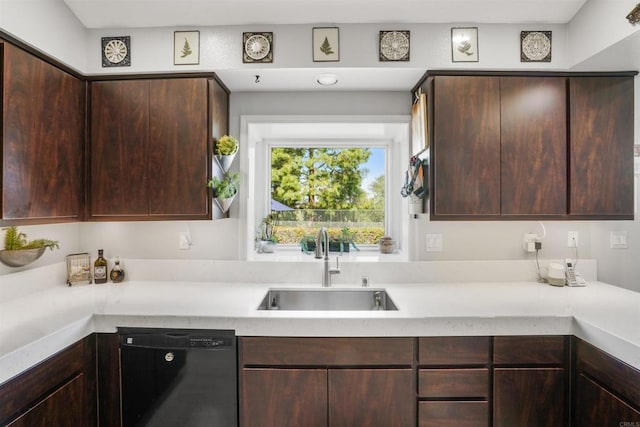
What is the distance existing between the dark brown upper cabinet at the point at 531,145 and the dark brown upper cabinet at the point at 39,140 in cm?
200

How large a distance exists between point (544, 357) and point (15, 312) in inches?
96.7

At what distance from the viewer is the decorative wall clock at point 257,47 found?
1834mm

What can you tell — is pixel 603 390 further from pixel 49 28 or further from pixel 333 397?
pixel 49 28

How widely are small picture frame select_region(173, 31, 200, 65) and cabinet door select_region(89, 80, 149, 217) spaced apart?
0.24m

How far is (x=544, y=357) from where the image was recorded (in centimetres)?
150

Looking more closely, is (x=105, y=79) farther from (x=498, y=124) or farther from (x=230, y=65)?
(x=498, y=124)

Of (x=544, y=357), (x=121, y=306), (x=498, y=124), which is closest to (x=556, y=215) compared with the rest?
(x=498, y=124)

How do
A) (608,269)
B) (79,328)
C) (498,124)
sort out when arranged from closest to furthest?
(79,328), (498,124), (608,269)

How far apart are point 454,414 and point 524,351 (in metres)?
0.43

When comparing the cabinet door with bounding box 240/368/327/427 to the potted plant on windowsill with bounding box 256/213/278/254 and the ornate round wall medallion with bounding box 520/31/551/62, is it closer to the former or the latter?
the potted plant on windowsill with bounding box 256/213/278/254

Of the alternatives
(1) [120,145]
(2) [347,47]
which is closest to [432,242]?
(2) [347,47]

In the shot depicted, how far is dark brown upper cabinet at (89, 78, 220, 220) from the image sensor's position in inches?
72.9

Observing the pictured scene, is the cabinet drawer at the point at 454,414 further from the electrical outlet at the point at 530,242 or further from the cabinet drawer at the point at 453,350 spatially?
the electrical outlet at the point at 530,242

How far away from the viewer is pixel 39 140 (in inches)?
63.6
